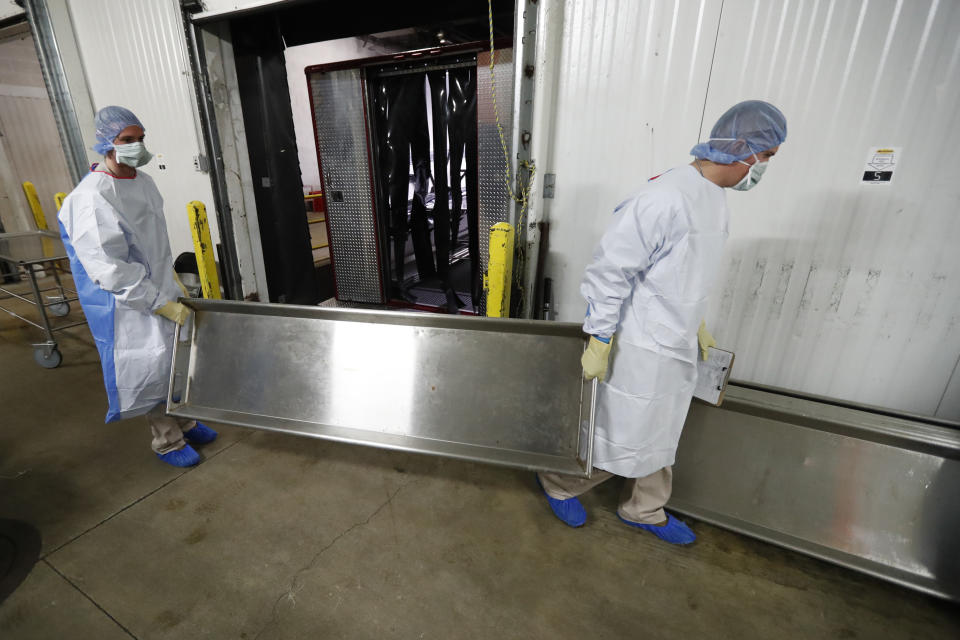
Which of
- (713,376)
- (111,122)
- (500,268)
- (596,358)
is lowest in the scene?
(713,376)

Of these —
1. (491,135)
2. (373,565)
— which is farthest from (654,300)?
(491,135)

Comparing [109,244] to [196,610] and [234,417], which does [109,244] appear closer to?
[234,417]

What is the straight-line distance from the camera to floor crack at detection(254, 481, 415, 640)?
1523 millimetres

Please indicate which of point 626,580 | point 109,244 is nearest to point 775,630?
point 626,580

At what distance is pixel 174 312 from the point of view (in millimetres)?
2086

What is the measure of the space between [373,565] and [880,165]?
A: 279 cm

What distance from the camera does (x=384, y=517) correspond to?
1.97 metres

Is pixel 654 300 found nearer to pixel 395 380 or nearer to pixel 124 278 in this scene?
pixel 395 380

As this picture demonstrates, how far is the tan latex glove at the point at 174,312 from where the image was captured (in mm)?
2057

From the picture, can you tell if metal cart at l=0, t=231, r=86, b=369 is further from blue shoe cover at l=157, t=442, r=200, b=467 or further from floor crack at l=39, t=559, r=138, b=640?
floor crack at l=39, t=559, r=138, b=640

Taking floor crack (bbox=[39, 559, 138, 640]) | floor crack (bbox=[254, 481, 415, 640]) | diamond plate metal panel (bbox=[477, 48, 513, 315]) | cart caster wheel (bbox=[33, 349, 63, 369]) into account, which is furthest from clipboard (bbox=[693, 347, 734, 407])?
cart caster wheel (bbox=[33, 349, 63, 369])

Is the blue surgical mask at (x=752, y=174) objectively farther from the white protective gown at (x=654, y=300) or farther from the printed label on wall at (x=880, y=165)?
the printed label on wall at (x=880, y=165)

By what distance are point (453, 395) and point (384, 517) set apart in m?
0.65

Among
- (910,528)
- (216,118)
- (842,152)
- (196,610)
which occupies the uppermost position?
(216,118)
